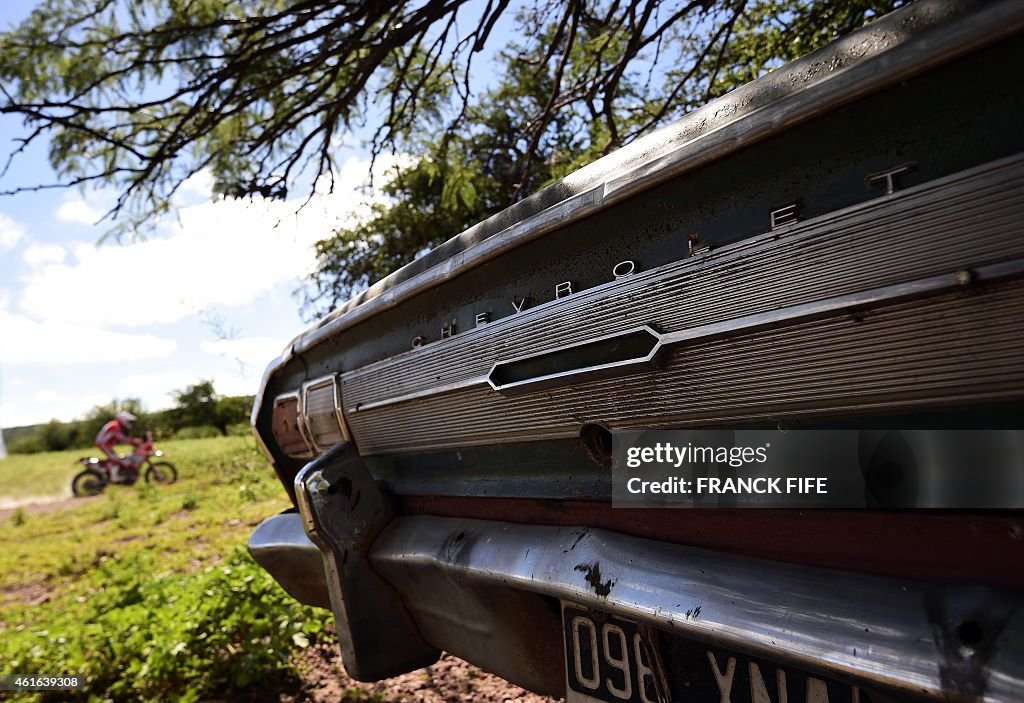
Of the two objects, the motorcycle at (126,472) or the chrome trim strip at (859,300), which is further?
the motorcycle at (126,472)

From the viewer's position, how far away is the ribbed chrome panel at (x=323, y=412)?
191 centimetres

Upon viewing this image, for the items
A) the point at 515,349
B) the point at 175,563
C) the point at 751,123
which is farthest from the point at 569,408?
the point at 175,563

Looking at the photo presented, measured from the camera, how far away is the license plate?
96 centimetres

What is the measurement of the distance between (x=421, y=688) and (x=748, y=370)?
252cm

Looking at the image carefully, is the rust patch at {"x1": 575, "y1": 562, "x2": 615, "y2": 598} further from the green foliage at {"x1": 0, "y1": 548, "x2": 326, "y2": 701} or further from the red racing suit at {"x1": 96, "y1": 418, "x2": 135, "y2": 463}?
the red racing suit at {"x1": 96, "y1": 418, "x2": 135, "y2": 463}

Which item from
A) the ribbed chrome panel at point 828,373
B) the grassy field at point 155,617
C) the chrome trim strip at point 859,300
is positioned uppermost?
the chrome trim strip at point 859,300

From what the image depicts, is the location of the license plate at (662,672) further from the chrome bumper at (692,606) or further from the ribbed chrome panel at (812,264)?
the ribbed chrome panel at (812,264)

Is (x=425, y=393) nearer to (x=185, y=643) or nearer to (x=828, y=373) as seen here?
(x=828, y=373)

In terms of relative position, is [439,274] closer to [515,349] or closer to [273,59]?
[515,349]

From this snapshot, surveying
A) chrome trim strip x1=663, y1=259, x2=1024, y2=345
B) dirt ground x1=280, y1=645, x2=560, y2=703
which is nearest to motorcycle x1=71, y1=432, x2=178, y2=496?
dirt ground x1=280, y1=645, x2=560, y2=703

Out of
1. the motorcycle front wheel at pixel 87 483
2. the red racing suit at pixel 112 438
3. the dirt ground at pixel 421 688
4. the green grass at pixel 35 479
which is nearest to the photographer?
the dirt ground at pixel 421 688

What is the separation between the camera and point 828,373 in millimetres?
919

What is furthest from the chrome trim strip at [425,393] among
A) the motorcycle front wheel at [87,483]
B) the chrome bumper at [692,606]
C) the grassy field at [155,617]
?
the motorcycle front wheel at [87,483]

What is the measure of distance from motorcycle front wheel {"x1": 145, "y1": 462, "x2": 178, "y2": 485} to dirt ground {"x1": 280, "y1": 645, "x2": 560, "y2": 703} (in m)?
12.2
